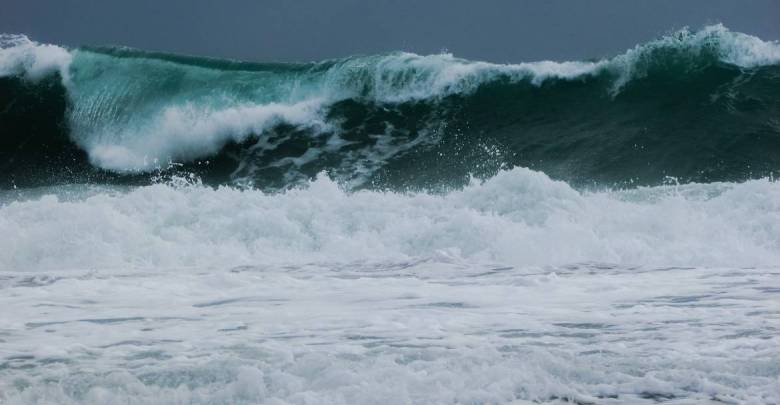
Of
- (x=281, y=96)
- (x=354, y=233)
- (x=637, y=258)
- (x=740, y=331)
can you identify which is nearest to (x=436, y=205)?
(x=354, y=233)

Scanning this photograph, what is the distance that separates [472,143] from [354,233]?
5670 mm

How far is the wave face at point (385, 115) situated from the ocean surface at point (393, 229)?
5cm

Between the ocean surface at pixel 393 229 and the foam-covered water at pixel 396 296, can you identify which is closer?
the foam-covered water at pixel 396 296

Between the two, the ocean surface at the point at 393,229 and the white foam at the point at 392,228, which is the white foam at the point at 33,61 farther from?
the white foam at the point at 392,228

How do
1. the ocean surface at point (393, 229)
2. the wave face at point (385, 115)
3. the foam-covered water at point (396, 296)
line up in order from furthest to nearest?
the wave face at point (385, 115)
the ocean surface at point (393, 229)
the foam-covered water at point (396, 296)

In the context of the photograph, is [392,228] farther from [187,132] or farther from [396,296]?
[187,132]

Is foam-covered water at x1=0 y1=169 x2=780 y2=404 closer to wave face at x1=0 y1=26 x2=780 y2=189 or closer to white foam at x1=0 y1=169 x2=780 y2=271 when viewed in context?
white foam at x1=0 y1=169 x2=780 y2=271

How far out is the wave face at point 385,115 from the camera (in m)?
12.1

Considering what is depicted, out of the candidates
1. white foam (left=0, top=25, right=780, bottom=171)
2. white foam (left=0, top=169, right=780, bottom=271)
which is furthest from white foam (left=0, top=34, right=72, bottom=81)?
white foam (left=0, top=169, right=780, bottom=271)

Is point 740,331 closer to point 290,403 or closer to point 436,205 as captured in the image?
point 290,403

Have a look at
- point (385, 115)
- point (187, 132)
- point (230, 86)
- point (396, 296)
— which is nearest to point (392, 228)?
point (396, 296)

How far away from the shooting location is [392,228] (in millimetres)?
7531

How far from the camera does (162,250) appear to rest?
279 inches

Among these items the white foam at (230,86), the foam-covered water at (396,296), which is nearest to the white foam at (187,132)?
the white foam at (230,86)
